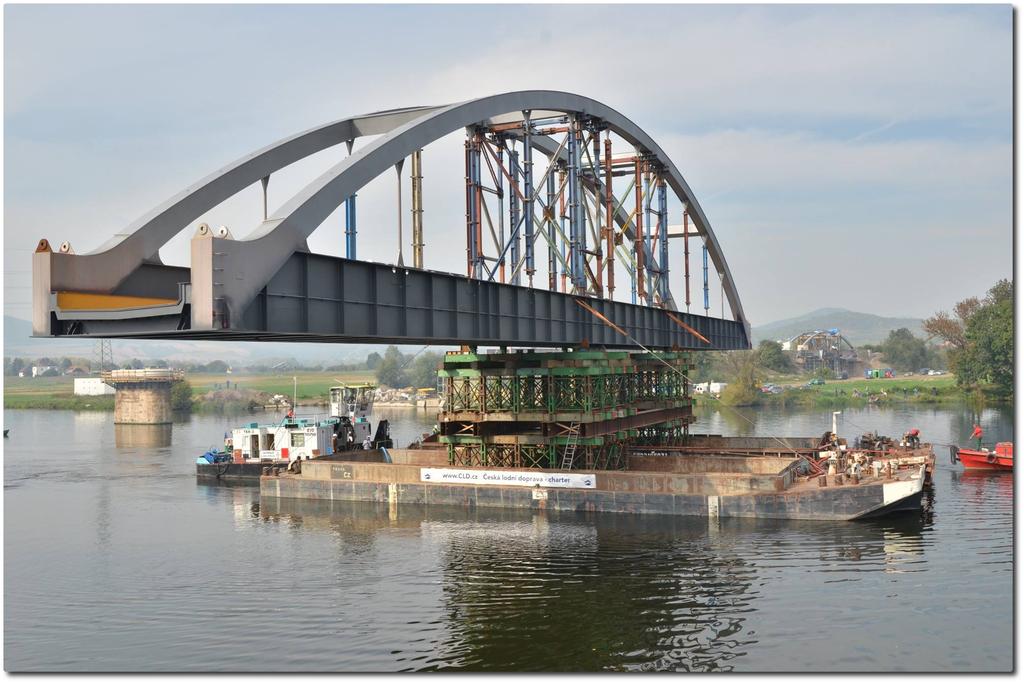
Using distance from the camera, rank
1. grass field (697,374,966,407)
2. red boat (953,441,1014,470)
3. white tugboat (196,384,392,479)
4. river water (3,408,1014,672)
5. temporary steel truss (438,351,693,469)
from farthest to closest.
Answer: grass field (697,374,966,407)
white tugboat (196,384,392,479)
red boat (953,441,1014,470)
temporary steel truss (438,351,693,469)
river water (3,408,1014,672)

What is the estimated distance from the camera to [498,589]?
28.1 meters

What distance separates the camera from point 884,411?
105000 millimetres

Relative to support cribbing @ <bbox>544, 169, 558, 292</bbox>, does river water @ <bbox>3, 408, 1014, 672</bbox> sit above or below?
below

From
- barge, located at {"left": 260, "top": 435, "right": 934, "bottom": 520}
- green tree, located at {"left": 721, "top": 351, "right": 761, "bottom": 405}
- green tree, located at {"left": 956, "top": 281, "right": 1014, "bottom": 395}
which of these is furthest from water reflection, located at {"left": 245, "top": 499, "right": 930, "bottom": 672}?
green tree, located at {"left": 721, "top": 351, "right": 761, "bottom": 405}

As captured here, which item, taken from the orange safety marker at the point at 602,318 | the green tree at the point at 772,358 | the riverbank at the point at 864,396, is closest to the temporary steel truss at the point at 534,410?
the orange safety marker at the point at 602,318

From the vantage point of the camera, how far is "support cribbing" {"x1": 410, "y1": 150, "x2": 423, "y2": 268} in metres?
30.8

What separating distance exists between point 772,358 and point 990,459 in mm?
145315

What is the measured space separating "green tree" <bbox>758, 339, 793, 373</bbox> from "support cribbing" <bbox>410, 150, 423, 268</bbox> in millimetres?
163294

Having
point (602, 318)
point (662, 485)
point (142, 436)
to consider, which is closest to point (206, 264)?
point (662, 485)

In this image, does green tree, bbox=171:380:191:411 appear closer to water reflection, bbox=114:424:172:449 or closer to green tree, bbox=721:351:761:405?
water reflection, bbox=114:424:172:449

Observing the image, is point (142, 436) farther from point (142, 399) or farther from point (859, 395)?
point (859, 395)

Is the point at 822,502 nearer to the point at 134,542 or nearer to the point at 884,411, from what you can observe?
the point at 134,542

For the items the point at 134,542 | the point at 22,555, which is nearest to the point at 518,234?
the point at 134,542

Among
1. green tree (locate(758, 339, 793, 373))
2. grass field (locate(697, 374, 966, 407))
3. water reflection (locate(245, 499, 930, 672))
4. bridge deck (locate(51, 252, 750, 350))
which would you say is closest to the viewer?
bridge deck (locate(51, 252, 750, 350))
